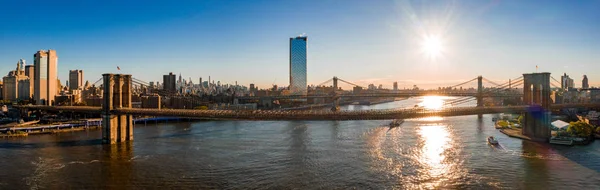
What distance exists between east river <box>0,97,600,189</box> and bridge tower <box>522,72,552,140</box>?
49.2 inches

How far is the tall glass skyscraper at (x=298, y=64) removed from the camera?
84.1m

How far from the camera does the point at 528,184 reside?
451 inches

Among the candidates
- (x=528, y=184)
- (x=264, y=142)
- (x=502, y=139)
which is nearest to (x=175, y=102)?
(x=264, y=142)

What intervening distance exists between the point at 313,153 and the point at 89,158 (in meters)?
9.89

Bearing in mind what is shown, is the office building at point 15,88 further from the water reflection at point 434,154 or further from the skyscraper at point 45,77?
the water reflection at point 434,154

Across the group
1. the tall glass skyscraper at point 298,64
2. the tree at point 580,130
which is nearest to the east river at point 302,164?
the tree at point 580,130

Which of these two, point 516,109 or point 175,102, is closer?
point 516,109

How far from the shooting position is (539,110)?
20.3 m

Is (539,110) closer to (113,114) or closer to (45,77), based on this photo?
(113,114)

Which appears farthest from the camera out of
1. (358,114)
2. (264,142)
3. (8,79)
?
(8,79)

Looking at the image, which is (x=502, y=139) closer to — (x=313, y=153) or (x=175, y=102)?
(x=313, y=153)

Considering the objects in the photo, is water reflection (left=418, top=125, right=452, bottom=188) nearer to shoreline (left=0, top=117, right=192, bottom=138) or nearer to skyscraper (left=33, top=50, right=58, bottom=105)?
shoreline (left=0, top=117, right=192, bottom=138)

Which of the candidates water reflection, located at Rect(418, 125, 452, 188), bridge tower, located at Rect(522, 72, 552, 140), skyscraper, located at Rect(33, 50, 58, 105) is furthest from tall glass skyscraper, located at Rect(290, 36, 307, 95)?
bridge tower, located at Rect(522, 72, 552, 140)

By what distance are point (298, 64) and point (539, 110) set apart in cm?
6630
